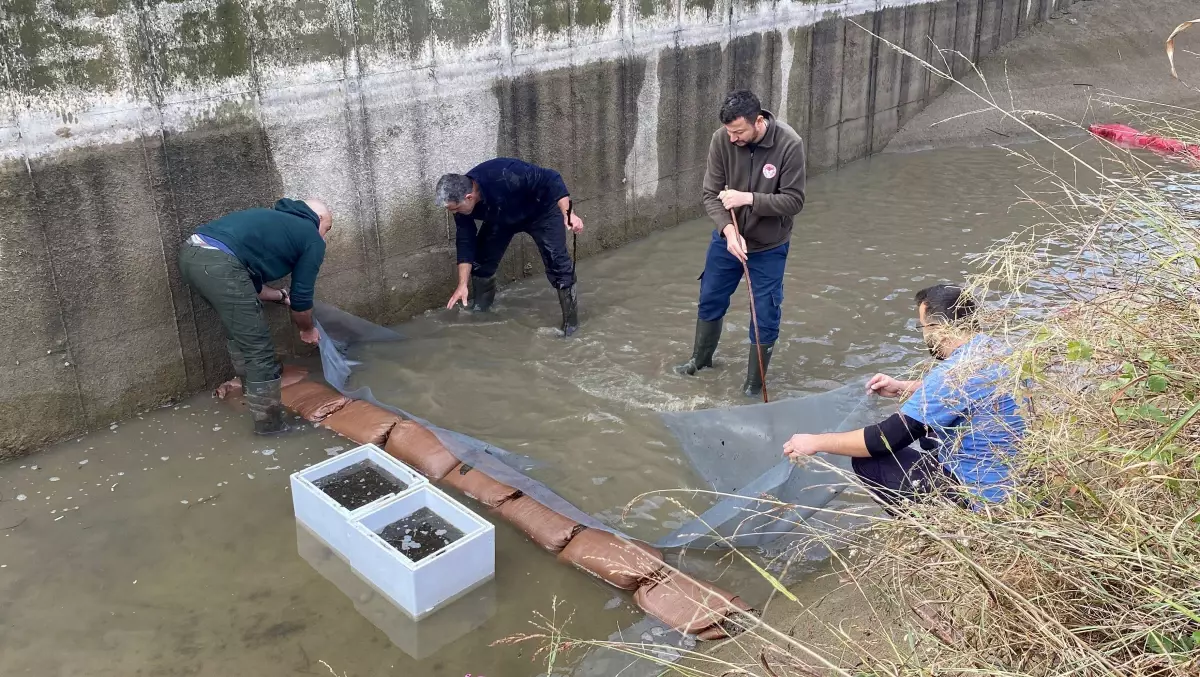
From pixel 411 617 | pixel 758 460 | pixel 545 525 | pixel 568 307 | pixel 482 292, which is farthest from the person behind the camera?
pixel 482 292

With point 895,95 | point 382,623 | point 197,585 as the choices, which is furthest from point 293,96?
point 895,95

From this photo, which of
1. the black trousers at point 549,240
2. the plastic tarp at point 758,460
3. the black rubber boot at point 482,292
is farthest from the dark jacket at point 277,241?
the plastic tarp at point 758,460

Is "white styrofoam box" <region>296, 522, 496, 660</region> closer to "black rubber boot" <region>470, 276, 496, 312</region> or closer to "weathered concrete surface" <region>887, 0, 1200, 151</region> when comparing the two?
"black rubber boot" <region>470, 276, 496, 312</region>

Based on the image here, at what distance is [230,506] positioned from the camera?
13.6 feet

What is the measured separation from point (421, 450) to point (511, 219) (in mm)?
2025

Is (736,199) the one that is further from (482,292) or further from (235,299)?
(235,299)

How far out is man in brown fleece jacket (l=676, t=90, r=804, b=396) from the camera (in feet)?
15.5

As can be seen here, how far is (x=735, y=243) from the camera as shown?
480 cm

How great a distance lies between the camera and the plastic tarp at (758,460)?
3.70 meters

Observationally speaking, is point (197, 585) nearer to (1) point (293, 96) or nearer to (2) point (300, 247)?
(2) point (300, 247)

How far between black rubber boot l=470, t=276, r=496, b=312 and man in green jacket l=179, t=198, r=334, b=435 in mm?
1521

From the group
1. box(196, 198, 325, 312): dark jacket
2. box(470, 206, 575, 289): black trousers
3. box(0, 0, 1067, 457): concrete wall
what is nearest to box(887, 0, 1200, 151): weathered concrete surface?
box(0, 0, 1067, 457): concrete wall

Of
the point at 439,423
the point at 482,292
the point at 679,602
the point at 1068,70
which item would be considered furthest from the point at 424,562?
the point at 1068,70

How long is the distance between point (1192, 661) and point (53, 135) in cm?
478
